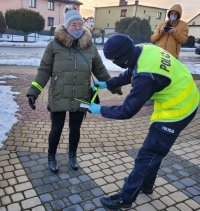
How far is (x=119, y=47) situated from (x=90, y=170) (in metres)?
1.88

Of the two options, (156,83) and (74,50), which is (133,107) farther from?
(74,50)

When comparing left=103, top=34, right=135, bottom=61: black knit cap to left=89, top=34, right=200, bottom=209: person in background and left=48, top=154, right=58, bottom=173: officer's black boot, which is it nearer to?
left=89, top=34, right=200, bottom=209: person in background

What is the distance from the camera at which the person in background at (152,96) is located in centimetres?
238

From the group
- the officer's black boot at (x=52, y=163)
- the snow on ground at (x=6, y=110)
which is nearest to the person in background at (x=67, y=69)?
the officer's black boot at (x=52, y=163)

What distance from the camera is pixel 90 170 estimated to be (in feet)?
12.1

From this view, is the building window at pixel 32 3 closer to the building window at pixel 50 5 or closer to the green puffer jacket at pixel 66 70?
the building window at pixel 50 5

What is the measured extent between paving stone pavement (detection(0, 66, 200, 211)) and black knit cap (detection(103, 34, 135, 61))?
1.63 metres

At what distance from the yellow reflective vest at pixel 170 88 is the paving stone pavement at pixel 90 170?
114 cm

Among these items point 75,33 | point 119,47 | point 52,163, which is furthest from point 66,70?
point 52,163

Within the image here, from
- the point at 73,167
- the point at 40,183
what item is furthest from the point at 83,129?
→ the point at 40,183

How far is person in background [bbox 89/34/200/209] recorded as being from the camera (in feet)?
7.82

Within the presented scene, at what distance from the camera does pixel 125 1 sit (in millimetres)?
51188

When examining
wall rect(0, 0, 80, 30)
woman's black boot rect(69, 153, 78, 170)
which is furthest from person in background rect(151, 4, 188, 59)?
wall rect(0, 0, 80, 30)

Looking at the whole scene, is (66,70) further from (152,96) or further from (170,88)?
(170,88)
